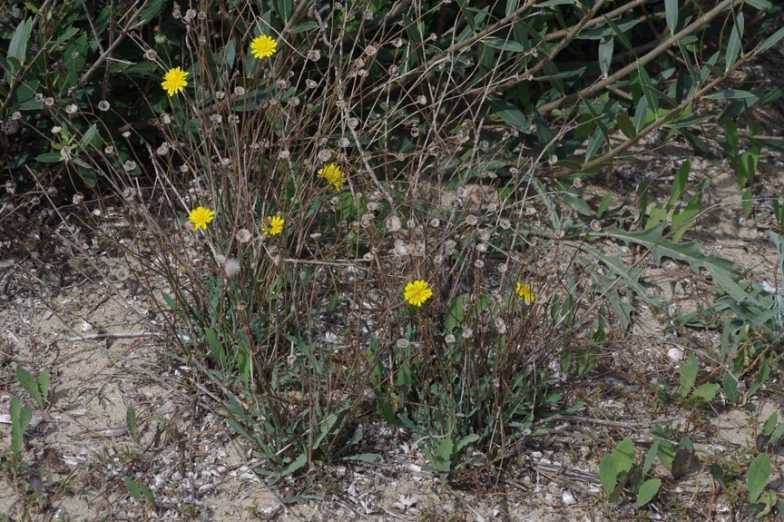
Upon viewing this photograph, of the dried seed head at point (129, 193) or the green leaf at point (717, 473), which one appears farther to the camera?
the green leaf at point (717, 473)

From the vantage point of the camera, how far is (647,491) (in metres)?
2.25

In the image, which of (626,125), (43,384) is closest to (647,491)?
(626,125)

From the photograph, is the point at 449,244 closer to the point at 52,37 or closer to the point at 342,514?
the point at 342,514

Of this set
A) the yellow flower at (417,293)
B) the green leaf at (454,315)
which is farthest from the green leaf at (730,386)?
the yellow flower at (417,293)

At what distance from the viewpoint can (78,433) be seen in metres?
2.46

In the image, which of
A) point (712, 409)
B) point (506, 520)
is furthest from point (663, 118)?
point (506, 520)

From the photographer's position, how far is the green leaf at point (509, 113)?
3246mm

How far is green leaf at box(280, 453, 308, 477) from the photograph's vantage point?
2.23 m

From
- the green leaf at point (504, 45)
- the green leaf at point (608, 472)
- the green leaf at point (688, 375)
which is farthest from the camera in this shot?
the green leaf at point (504, 45)

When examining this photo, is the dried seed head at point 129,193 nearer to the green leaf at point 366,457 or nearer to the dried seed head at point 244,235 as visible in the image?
the dried seed head at point 244,235

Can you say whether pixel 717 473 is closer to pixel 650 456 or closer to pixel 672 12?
pixel 650 456

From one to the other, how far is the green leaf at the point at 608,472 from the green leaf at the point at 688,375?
1.70 ft

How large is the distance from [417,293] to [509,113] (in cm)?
135

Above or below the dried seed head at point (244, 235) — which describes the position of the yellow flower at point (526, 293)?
below
